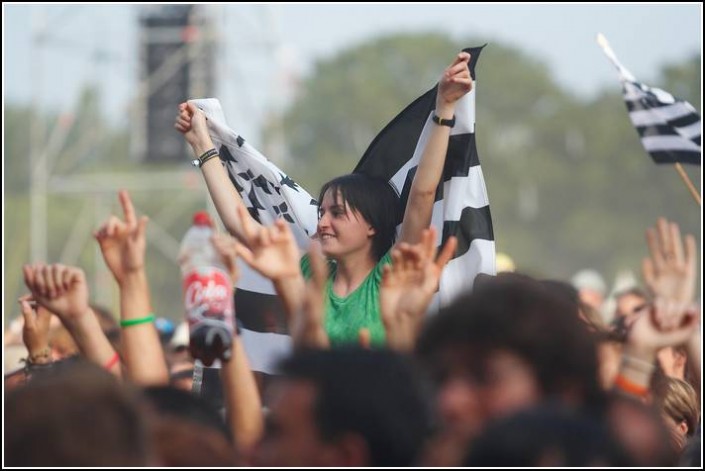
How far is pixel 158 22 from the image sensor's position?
34.8m

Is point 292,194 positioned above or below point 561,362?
above

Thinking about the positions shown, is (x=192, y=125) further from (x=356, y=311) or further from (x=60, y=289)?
(x=60, y=289)

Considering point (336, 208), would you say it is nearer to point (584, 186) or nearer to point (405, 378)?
point (405, 378)

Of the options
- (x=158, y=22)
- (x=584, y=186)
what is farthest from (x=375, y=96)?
(x=158, y=22)

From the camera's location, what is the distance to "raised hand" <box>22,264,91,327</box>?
4.29 meters

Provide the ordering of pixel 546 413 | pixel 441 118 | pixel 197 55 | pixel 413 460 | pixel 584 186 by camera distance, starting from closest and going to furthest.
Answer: pixel 546 413 → pixel 413 460 → pixel 441 118 → pixel 197 55 → pixel 584 186

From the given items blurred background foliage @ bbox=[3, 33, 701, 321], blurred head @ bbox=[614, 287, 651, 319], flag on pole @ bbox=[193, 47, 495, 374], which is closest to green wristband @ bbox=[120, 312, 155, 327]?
flag on pole @ bbox=[193, 47, 495, 374]

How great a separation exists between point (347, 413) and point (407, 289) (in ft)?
3.27

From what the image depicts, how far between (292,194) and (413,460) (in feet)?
9.69

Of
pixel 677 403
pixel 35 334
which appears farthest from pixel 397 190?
pixel 35 334

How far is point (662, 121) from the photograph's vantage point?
5980 mm

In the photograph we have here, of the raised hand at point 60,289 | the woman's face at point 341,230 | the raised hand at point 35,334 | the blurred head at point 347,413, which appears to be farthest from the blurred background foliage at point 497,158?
the blurred head at point 347,413

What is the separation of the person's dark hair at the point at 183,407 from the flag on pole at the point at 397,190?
1.49 metres

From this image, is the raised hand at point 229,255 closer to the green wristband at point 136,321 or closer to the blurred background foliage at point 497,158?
the green wristband at point 136,321
